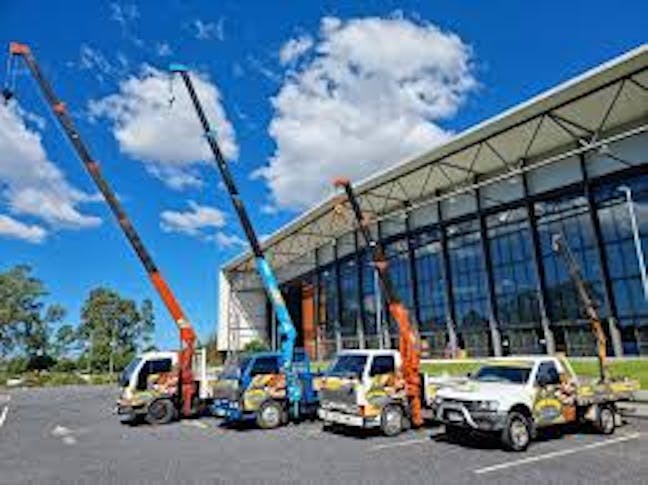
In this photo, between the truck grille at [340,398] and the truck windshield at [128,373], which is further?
the truck windshield at [128,373]

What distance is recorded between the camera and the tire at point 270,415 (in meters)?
14.1

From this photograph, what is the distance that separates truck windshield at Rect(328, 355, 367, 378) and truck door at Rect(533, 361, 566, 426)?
3726 millimetres

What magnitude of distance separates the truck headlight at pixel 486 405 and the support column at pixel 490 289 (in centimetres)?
2606

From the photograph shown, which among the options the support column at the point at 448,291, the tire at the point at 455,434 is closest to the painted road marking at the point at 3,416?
the tire at the point at 455,434

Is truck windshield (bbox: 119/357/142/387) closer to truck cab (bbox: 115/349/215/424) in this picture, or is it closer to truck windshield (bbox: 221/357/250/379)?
truck cab (bbox: 115/349/215/424)

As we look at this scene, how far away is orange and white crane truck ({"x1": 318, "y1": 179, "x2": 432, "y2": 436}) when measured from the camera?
39.3 feet

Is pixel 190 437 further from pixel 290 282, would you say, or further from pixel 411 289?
pixel 290 282

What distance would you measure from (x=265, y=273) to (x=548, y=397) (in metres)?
8.72

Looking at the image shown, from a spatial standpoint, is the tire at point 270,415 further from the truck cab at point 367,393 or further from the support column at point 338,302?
the support column at point 338,302

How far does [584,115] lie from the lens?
26859 millimetres

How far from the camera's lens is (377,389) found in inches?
478

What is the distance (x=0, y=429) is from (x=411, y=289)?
30.5 meters

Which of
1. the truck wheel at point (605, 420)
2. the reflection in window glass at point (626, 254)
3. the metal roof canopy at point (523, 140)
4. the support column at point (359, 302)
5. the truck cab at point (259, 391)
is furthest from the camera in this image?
the support column at point (359, 302)

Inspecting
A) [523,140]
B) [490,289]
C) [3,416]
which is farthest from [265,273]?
[490,289]
